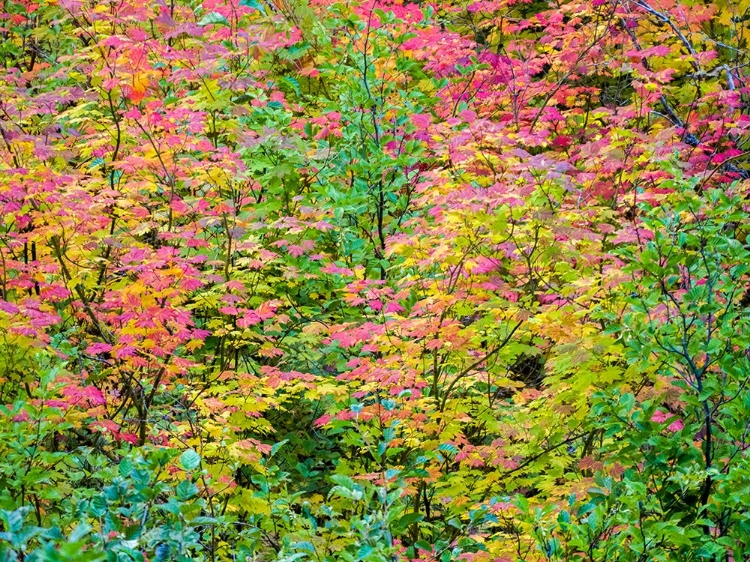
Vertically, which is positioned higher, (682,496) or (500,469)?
(682,496)

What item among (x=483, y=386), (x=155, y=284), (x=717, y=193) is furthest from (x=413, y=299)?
(x=717, y=193)

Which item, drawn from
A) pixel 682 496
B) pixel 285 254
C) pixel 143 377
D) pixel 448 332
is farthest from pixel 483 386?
pixel 682 496

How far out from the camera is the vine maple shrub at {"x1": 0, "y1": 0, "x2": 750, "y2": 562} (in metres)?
3.12

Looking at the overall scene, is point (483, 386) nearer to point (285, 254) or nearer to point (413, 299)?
point (413, 299)

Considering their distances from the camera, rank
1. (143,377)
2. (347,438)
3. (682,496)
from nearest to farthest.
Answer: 1. (682,496)
2. (347,438)
3. (143,377)

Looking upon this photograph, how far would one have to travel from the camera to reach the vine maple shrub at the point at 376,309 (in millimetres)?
3125

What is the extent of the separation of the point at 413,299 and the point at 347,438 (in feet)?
4.06

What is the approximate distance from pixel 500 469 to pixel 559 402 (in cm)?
62

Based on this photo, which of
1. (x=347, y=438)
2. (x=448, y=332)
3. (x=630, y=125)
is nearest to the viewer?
(x=448, y=332)

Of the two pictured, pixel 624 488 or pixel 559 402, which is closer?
pixel 624 488

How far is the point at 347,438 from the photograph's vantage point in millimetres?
4824

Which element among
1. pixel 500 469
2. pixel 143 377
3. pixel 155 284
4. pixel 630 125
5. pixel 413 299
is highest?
pixel 630 125

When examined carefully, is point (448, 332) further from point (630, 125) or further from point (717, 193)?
point (630, 125)

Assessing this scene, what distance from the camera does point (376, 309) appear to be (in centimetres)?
520
